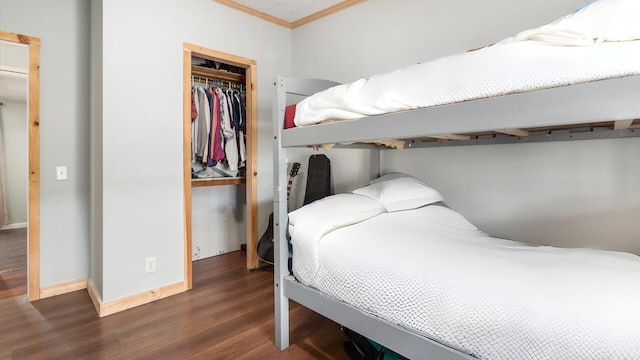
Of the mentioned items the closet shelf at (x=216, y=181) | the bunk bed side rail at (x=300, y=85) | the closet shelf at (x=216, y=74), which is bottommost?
the closet shelf at (x=216, y=181)

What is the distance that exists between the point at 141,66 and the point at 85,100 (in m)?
0.69

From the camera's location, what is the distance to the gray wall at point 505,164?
1511mm

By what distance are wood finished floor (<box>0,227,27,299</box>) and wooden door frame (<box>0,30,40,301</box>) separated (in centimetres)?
25

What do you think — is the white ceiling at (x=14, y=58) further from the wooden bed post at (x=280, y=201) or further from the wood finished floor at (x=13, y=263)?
the wooden bed post at (x=280, y=201)

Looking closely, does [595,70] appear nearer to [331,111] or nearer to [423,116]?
[423,116]

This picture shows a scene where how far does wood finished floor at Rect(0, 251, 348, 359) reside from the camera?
1.64m

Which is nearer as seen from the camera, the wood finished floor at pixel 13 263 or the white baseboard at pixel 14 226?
the wood finished floor at pixel 13 263

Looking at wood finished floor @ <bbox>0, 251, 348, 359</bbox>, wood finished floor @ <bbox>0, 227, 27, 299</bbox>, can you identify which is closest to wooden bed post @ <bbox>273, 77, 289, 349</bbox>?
wood finished floor @ <bbox>0, 251, 348, 359</bbox>

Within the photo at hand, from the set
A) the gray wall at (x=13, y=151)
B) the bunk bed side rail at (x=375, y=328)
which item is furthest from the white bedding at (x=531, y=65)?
the gray wall at (x=13, y=151)

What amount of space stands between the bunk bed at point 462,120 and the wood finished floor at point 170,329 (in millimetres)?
206

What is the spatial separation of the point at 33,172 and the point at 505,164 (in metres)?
3.17

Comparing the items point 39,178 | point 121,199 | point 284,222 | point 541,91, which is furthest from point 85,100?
point 541,91

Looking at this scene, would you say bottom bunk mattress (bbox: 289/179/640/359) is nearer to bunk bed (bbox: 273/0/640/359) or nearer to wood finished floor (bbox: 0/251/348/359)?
bunk bed (bbox: 273/0/640/359)

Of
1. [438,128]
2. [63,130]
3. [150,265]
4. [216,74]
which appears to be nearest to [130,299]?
[150,265]
